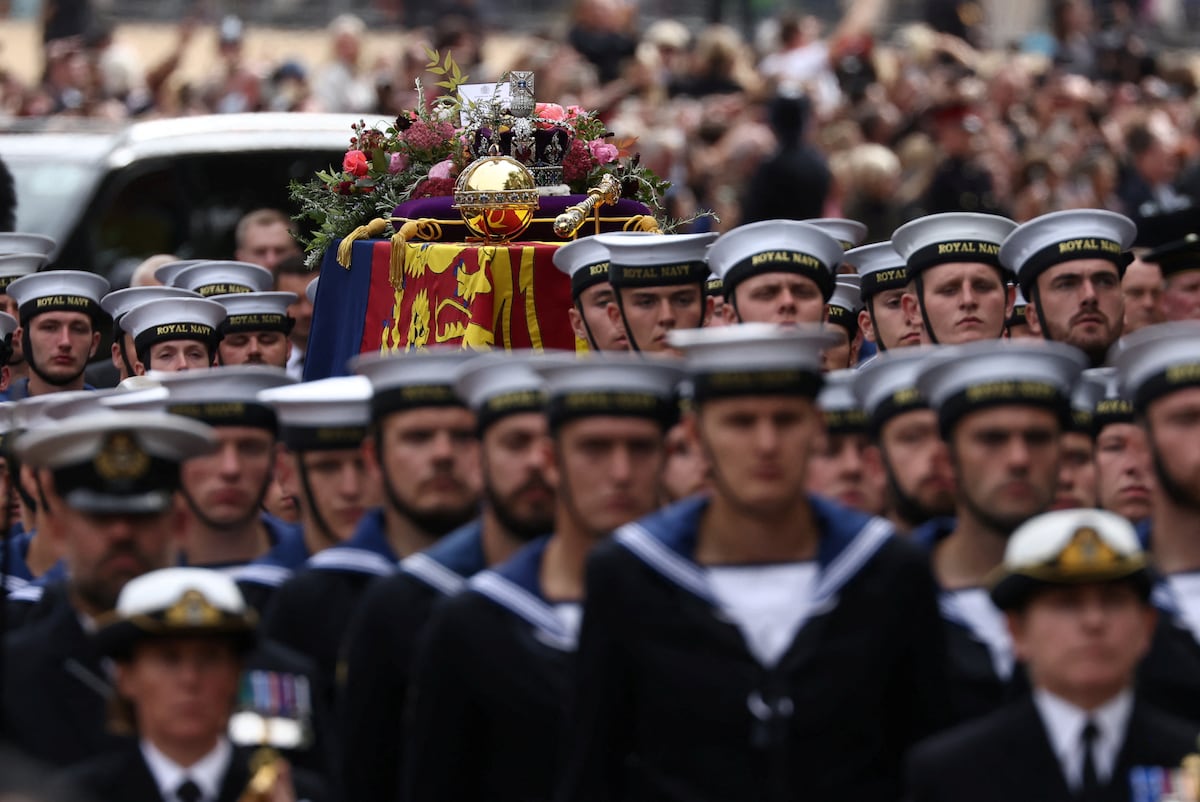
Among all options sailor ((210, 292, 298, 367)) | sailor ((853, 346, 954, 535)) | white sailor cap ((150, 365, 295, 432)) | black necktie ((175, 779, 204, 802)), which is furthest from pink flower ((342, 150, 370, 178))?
black necktie ((175, 779, 204, 802))

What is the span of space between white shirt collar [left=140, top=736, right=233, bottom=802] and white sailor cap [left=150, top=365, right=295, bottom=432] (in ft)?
5.92

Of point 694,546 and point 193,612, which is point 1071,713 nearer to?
point 694,546

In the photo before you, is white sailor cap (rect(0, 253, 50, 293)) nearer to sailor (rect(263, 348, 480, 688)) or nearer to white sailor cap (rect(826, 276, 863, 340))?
white sailor cap (rect(826, 276, 863, 340))

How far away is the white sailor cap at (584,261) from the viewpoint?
9.40m

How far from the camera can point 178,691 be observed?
5.73 m

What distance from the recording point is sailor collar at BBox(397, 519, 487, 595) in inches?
255

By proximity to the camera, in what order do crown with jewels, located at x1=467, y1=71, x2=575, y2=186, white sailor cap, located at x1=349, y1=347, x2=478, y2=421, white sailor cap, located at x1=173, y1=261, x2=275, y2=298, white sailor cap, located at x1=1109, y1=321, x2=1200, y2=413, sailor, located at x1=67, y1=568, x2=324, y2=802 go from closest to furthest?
sailor, located at x1=67, y1=568, x2=324, y2=802, white sailor cap, located at x1=1109, y1=321, x2=1200, y2=413, white sailor cap, located at x1=349, y1=347, x2=478, y2=421, crown with jewels, located at x1=467, y1=71, x2=575, y2=186, white sailor cap, located at x1=173, y1=261, x2=275, y2=298

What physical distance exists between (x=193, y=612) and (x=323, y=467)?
64.0 inches

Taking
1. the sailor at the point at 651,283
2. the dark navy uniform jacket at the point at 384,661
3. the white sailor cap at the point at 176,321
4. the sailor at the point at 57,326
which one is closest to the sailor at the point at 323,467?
the dark navy uniform jacket at the point at 384,661

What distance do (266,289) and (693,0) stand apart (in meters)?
15.2

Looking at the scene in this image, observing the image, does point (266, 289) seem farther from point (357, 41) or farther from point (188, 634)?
point (357, 41)

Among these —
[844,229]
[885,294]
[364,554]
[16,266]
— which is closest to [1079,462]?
[364,554]

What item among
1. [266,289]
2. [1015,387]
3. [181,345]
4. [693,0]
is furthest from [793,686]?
[693,0]

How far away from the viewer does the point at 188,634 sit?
5.74 metres
